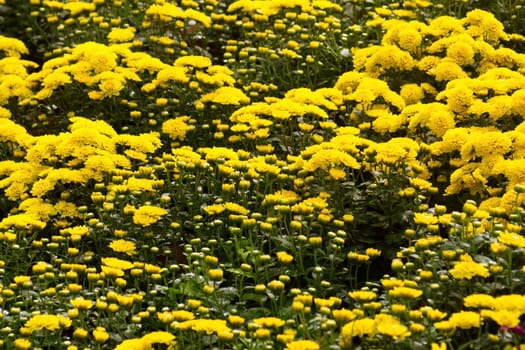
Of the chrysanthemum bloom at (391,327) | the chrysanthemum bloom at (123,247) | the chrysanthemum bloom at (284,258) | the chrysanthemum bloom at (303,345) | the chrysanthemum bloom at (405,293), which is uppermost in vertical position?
the chrysanthemum bloom at (405,293)

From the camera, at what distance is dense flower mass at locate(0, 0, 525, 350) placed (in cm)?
402

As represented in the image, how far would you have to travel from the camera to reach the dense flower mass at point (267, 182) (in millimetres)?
4023

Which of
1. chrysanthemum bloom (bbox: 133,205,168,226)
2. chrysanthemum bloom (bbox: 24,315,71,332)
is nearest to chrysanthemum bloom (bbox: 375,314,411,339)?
chrysanthemum bloom (bbox: 24,315,71,332)

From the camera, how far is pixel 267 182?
5.16m

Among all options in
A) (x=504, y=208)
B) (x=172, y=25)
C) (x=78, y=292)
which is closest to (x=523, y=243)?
(x=504, y=208)

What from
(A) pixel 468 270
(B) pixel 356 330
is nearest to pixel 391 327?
(B) pixel 356 330

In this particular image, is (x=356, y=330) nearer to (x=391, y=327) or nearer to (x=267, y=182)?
(x=391, y=327)

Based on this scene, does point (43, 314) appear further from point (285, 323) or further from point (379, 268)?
point (379, 268)

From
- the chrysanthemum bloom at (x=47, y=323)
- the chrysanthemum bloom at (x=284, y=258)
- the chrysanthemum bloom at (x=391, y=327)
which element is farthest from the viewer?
the chrysanthemum bloom at (x=284, y=258)

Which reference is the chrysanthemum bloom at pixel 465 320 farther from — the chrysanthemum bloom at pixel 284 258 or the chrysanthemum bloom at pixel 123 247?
the chrysanthemum bloom at pixel 123 247

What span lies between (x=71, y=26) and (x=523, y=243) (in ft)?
14.6

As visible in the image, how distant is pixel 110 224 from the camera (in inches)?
199

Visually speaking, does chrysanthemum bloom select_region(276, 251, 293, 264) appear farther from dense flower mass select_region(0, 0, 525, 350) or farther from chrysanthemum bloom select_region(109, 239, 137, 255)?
chrysanthemum bloom select_region(109, 239, 137, 255)

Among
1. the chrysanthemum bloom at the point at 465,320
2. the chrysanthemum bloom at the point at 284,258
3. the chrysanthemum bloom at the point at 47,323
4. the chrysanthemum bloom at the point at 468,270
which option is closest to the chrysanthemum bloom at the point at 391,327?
the chrysanthemum bloom at the point at 465,320
